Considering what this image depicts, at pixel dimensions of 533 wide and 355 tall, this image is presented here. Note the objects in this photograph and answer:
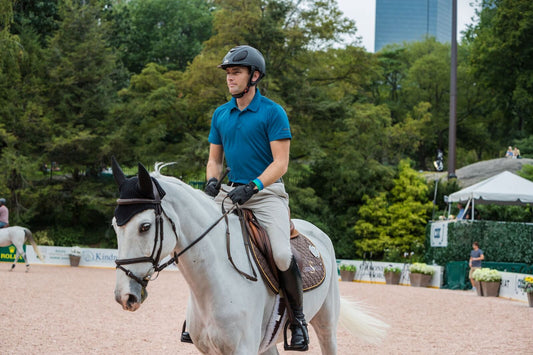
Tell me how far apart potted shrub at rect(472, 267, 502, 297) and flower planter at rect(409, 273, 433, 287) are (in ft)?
12.2

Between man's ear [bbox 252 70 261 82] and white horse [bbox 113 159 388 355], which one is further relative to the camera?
man's ear [bbox 252 70 261 82]

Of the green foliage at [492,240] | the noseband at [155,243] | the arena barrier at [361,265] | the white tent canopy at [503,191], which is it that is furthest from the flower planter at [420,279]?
the noseband at [155,243]

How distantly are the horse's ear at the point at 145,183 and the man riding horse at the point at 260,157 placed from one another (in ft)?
2.94

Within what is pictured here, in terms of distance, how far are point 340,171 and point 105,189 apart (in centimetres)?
1417

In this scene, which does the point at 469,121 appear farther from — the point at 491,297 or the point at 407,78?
the point at 491,297

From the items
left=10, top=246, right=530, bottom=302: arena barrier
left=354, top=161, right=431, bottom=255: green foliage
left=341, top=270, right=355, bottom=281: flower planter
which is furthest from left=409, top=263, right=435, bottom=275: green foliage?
left=354, top=161, right=431, bottom=255: green foliage

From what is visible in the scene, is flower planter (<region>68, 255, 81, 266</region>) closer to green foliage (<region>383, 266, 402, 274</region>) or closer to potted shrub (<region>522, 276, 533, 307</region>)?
green foliage (<region>383, 266, 402, 274</region>)

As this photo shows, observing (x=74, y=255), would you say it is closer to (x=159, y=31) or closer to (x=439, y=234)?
(x=439, y=234)

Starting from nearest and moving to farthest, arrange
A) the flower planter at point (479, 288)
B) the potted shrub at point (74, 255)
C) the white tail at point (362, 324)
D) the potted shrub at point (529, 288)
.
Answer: the white tail at point (362, 324)
the potted shrub at point (529, 288)
the flower planter at point (479, 288)
the potted shrub at point (74, 255)

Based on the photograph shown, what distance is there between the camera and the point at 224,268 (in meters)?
4.11

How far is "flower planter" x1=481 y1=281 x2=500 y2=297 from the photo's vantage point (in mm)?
20328

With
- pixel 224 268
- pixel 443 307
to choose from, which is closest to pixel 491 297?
pixel 443 307

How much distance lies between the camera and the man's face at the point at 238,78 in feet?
14.9

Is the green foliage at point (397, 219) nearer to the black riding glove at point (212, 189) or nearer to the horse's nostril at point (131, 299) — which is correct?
the black riding glove at point (212, 189)
